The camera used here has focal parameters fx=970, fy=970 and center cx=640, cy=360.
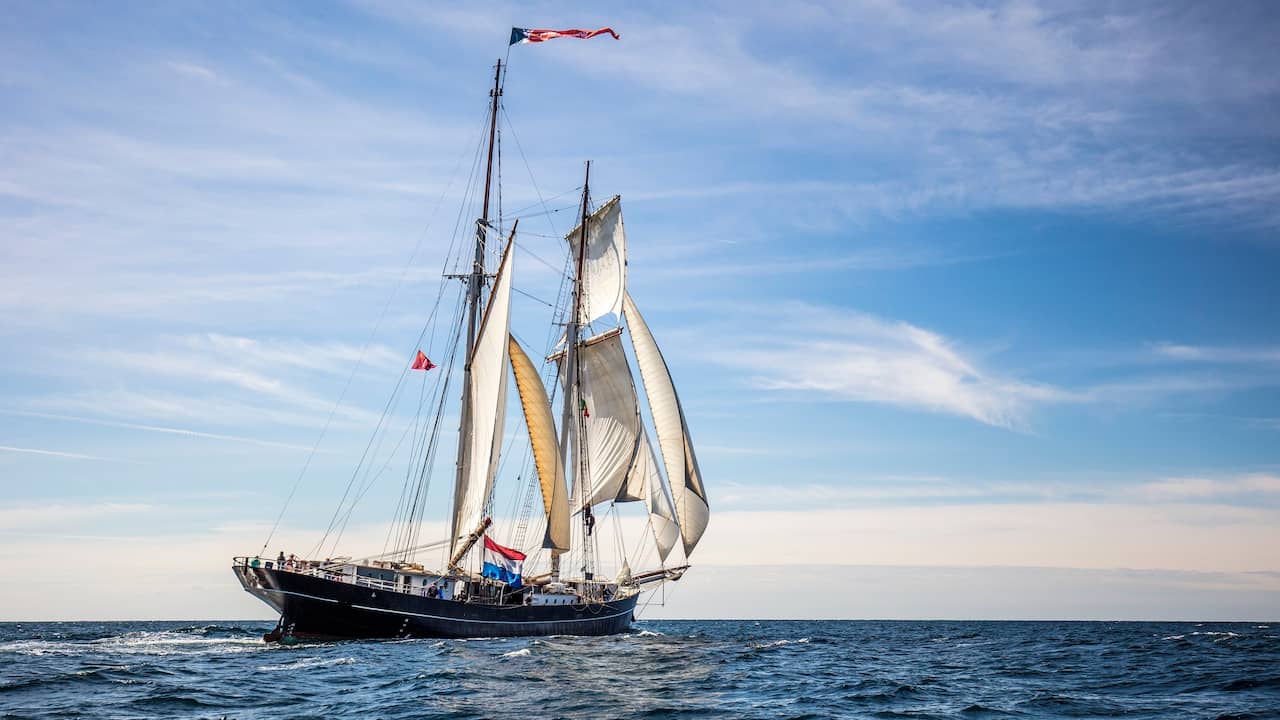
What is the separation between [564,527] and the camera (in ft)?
230

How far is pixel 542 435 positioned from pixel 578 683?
3154 centimetres

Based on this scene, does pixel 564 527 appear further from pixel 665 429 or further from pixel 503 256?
pixel 503 256

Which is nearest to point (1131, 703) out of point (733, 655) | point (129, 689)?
point (733, 655)

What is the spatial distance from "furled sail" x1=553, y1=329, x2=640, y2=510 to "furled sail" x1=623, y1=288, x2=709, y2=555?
226 inches

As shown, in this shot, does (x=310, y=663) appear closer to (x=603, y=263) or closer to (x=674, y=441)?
(x=674, y=441)

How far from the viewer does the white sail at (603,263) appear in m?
80.2

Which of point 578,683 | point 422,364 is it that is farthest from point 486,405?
point 578,683

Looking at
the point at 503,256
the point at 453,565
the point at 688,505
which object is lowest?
the point at 453,565

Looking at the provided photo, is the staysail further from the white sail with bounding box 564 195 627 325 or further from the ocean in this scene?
the ocean

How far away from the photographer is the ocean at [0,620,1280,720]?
1193 inches

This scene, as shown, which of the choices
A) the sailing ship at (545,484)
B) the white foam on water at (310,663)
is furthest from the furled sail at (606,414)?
the white foam on water at (310,663)

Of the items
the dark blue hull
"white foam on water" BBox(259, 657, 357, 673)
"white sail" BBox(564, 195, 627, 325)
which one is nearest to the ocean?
"white foam on water" BBox(259, 657, 357, 673)

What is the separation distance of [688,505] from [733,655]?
1758 cm

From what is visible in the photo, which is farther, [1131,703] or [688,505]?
[688,505]
